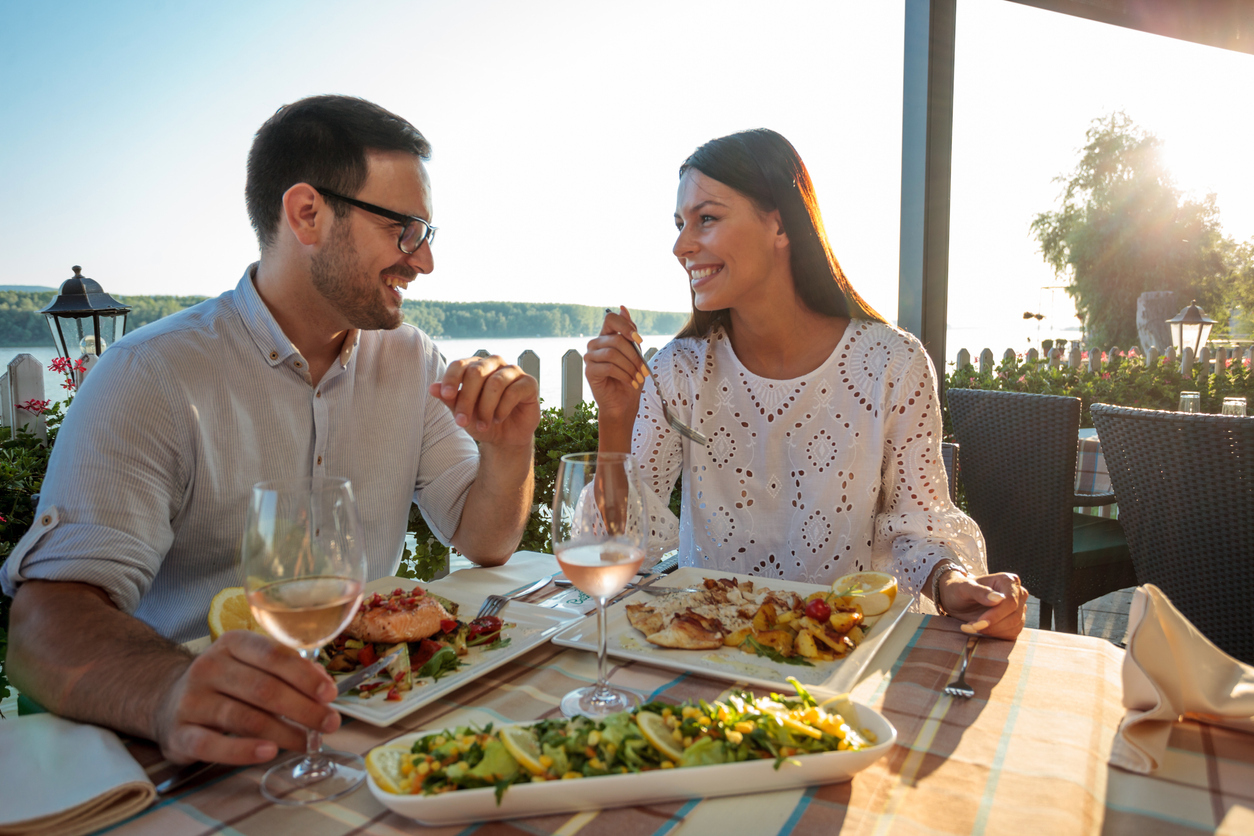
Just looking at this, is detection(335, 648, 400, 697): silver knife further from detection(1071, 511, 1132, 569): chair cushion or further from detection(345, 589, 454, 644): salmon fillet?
detection(1071, 511, 1132, 569): chair cushion

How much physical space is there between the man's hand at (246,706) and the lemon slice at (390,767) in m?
0.09

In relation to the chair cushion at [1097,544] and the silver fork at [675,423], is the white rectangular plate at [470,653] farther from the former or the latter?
the chair cushion at [1097,544]

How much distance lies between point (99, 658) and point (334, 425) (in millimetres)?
904

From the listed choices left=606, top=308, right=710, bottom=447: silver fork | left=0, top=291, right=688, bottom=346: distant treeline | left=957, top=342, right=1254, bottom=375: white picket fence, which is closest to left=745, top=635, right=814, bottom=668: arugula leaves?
left=606, top=308, right=710, bottom=447: silver fork

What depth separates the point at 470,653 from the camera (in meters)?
1.15

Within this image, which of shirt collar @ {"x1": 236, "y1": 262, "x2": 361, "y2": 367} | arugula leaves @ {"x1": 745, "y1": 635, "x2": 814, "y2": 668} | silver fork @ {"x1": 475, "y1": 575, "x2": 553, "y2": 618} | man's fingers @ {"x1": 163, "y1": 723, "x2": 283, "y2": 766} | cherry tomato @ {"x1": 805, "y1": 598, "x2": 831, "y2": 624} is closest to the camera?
man's fingers @ {"x1": 163, "y1": 723, "x2": 283, "y2": 766}

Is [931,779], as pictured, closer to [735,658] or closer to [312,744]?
[735,658]

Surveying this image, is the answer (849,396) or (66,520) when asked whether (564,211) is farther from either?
(66,520)

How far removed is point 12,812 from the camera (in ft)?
2.35

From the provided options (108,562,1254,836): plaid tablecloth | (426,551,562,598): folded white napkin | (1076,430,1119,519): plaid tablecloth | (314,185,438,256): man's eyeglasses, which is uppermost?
(314,185,438,256): man's eyeglasses

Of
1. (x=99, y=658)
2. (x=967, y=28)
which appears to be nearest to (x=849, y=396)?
(x=99, y=658)

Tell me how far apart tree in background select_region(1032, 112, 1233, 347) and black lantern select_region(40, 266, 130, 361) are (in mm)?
27650

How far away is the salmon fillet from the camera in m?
1.11

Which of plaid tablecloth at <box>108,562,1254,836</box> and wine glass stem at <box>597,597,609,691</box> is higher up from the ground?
wine glass stem at <box>597,597,609,691</box>
